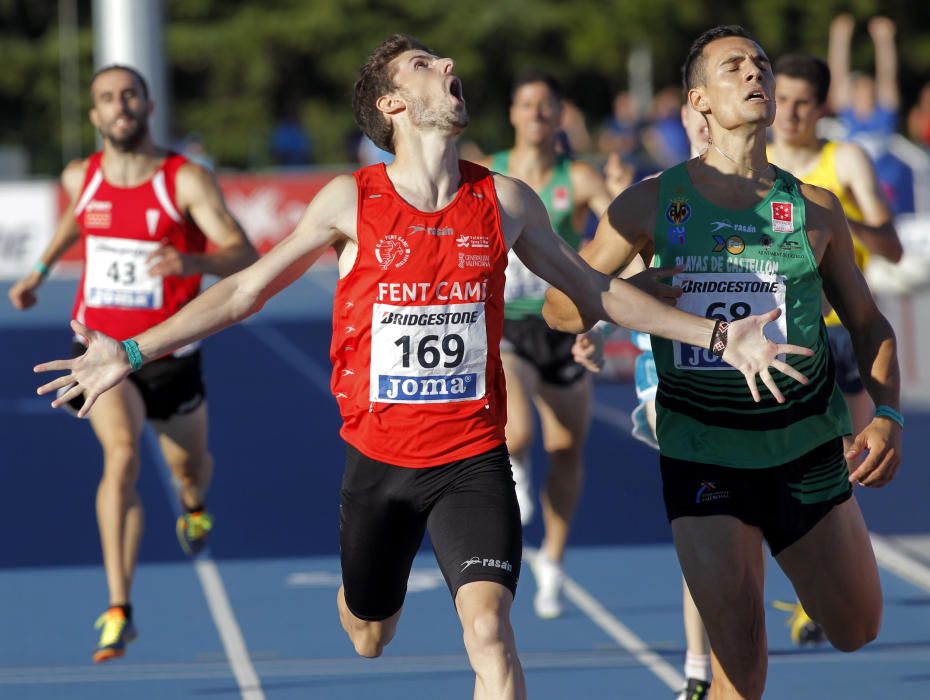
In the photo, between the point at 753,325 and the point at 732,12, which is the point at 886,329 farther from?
the point at 732,12

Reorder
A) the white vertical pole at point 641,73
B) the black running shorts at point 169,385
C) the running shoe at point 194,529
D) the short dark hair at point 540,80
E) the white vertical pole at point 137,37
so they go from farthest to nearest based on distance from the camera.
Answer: the white vertical pole at point 641,73 < the white vertical pole at point 137,37 < the running shoe at point 194,529 < the short dark hair at point 540,80 < the black running shorts at point 169,385

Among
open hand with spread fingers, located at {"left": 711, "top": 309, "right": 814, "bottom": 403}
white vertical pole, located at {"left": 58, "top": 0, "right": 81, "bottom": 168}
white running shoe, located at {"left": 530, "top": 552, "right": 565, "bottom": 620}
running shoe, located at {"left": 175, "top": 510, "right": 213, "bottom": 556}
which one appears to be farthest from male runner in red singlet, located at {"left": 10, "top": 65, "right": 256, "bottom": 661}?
white vertical pole, located at {"left": 58, "top": 0, "right": 81, "bottom": 168}

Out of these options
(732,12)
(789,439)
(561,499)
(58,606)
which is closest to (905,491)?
(561,499)

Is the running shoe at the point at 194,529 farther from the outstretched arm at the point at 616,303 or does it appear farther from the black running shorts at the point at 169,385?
the outstretched arm at the point at 616,303

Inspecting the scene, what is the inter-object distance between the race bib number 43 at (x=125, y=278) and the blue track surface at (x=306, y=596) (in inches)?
57.0

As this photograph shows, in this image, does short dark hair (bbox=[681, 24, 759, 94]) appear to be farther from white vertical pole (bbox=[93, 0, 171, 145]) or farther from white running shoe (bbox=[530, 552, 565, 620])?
white vertical pole (bbox=[93, 0, 171, 145])

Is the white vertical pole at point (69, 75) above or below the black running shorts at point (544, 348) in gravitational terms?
above

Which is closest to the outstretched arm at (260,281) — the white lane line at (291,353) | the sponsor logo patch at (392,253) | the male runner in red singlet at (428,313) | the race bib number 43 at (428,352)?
the male runner in red singlet at (428,313)

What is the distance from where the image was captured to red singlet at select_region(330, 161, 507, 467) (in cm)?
454

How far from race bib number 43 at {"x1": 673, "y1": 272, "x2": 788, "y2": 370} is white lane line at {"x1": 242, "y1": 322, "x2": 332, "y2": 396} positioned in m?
9.71

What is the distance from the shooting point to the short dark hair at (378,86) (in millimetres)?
4707

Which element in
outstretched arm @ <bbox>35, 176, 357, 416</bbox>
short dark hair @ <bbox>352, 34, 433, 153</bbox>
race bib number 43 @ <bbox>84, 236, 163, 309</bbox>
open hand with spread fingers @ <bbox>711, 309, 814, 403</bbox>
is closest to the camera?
open hand with spread fingers @ <bbox>711, 309, 814, 403</bbox>

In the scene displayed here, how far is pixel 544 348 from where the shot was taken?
298 inches

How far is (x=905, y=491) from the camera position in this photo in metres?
10.1
